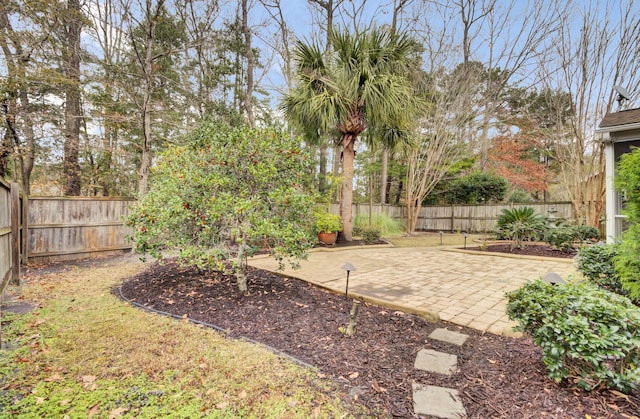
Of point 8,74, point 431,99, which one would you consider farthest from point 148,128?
point 431,99

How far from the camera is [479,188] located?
1366cm

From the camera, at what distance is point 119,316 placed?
3.07 m

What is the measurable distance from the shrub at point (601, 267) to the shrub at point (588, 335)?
7.77ft

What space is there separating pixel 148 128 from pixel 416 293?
7.16 meters

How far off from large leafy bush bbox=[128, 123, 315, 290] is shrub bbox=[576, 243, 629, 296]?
11.9 feet

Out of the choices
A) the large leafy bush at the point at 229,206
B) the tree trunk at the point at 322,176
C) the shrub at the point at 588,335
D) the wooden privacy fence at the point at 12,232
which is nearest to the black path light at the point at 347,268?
the large leafy bush at the point at 229,206

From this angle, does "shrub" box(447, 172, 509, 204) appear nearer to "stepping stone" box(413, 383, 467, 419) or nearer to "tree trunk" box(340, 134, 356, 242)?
"tree trunk" box(340, 134, 356, 242)

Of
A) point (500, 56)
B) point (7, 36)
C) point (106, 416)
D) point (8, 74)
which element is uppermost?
point (500, 56)

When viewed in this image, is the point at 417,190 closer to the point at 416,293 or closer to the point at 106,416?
the point at 416,293

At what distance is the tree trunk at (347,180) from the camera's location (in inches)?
331

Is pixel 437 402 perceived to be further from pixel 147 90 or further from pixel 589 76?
pixel 589 76

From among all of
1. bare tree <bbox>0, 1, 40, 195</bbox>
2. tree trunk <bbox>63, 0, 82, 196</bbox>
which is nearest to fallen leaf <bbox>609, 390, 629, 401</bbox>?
bare tree <bbox>0, 1, 40, 195</bbox>

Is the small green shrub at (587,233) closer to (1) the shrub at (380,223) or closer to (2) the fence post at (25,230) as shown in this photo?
(1) the shrub at (380,223)

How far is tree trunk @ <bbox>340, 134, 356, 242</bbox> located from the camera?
27.6ft
